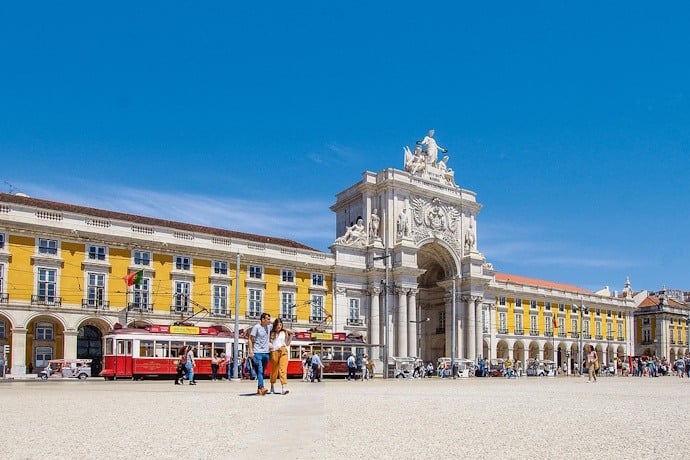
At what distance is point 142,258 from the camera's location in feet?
172

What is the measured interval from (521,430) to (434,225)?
196 feet

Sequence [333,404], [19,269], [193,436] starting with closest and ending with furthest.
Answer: [193,436] < [333,404] < [19,269]

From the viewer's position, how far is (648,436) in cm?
945

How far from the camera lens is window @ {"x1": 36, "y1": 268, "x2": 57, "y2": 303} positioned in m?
47.6

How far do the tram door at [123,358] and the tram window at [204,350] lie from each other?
14.4ft

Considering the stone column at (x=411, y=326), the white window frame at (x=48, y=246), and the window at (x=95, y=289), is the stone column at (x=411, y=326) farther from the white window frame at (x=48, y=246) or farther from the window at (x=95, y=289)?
the white window frame at (x=48, y=246)

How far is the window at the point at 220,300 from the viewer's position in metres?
55.5

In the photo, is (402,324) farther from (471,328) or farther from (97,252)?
(97,252)

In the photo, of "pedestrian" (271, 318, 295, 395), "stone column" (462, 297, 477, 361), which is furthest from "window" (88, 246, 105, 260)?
"pedestrian" (271, 318, 295, 395)

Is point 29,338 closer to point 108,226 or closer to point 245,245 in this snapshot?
point 108,226

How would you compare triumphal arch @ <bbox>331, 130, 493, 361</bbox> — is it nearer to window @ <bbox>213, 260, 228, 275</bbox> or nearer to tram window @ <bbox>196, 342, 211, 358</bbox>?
window @ <bbox>213, 260, 228, 275</bbox>

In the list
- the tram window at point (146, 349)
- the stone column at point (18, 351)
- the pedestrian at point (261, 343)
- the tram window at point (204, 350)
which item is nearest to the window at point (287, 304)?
the tram window at point (204, 350)

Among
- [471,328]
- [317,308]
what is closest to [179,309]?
[317,308]

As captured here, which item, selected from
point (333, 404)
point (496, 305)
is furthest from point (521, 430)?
point (496, 305)
